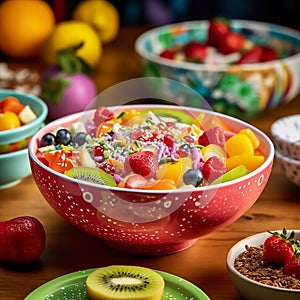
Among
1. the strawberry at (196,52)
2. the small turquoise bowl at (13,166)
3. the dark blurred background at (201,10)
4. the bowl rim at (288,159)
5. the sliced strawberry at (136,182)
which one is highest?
the sliced strawberry at (136,182)

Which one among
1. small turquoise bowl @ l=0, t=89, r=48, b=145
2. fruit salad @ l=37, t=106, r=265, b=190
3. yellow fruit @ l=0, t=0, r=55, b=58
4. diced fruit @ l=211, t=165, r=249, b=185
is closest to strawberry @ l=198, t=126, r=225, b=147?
fruit salad @ l=37, t=106, r=265, b=190

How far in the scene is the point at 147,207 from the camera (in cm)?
119

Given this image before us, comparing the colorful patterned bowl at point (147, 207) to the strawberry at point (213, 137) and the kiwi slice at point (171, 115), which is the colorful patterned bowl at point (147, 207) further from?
the kiwi slice at point (171, 115)

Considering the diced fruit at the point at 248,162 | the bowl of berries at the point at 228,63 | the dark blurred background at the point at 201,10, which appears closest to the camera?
the diced fruit at the point at 248,162

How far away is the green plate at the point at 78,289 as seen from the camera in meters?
1.17

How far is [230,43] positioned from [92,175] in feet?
2.89

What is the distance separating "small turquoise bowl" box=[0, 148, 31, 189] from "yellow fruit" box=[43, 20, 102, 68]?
2.06ft

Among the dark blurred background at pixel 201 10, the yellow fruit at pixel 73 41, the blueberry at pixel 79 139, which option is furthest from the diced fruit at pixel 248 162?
the dark blurred background at pixel 201 10

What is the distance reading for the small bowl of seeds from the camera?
3.68ft

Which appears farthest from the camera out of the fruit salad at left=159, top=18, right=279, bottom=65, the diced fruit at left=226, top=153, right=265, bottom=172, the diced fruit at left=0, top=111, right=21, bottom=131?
the fruit salad at left=159, top=18, right=279, bottom=65

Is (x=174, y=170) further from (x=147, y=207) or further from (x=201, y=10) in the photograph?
(x=201, y=10)

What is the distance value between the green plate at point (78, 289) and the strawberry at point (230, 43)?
0.94 meters

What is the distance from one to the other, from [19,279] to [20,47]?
1.14 m

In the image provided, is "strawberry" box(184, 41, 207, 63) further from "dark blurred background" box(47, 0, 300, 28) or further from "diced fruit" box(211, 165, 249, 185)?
"diced fruit" box(211, 165, 249, 185)
